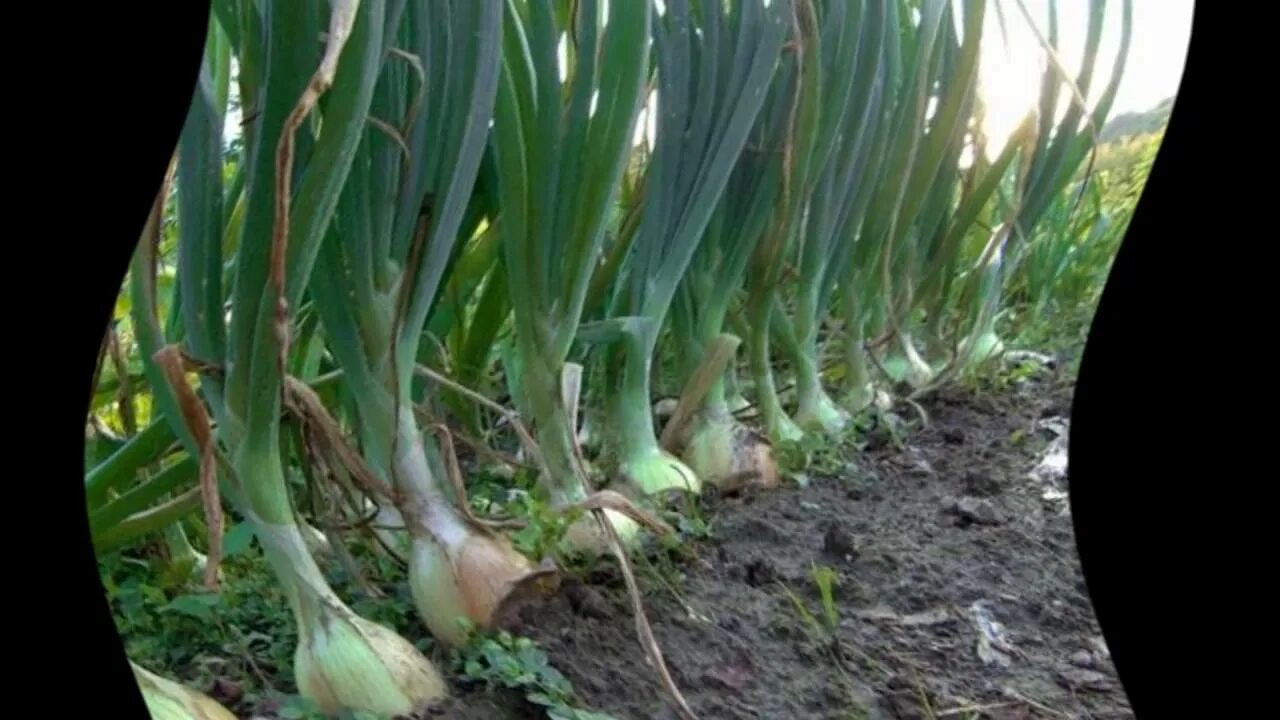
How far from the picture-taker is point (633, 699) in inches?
20.7

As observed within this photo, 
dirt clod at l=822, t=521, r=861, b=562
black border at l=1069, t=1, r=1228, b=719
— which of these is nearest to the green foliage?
dirt clod at l=822, t=521, r=861, b=562

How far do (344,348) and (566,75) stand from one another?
198 millimetres

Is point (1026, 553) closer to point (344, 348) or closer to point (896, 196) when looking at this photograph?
point (896, 196)

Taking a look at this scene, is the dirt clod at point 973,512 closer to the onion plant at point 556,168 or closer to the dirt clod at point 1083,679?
the dirt clod at point 1083,679

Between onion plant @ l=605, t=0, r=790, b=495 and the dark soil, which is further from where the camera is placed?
onion plant @ l=605, t=0, r=790, b=495

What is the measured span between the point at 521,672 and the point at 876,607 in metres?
0.16

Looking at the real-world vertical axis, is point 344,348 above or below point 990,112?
below

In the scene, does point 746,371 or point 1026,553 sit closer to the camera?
point 1026,553

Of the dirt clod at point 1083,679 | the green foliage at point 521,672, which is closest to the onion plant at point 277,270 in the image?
the green foliage at point 521,672

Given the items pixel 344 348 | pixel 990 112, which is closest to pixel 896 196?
pixel 990 112

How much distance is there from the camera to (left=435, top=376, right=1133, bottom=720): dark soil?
0.53m

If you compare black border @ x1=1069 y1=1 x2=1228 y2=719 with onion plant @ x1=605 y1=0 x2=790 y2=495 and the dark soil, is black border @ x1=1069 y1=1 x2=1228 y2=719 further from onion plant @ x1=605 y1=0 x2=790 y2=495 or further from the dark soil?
onion plant @ x1=605 y1=0 x2=790 y2=495

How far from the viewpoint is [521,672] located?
0.51 m

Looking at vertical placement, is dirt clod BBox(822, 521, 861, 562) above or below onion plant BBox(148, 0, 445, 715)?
below
